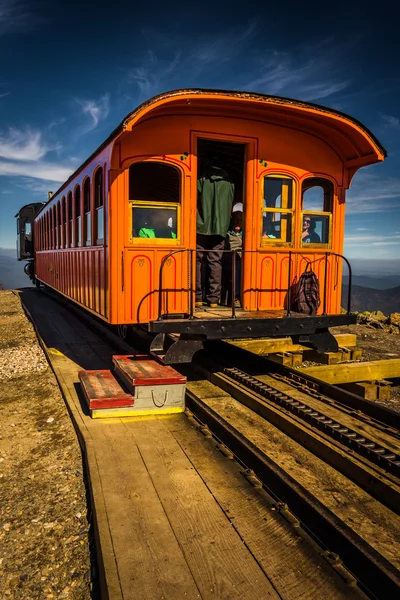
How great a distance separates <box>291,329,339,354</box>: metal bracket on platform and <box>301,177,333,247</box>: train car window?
1.48m

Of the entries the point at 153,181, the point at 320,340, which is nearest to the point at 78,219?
the point at 153,181

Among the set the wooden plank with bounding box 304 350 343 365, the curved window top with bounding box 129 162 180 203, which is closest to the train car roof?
the curved window top with bounding box 129 162 180 203

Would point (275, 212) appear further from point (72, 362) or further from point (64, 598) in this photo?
point (64, 598)

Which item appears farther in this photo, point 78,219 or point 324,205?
point 78,219

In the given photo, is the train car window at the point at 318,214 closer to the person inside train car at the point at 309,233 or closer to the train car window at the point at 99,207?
the person inside train car at the point at 309,233

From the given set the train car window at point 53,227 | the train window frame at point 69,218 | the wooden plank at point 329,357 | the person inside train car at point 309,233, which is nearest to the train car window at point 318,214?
the person inside train car at point 309,233

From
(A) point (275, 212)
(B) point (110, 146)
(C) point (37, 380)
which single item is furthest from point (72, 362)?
(A) point (275, 212)

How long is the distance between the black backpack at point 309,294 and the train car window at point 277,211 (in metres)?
0.64

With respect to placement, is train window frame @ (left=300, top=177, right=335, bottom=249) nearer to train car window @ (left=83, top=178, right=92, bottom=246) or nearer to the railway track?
the railway track

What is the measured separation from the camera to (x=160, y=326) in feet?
17.7

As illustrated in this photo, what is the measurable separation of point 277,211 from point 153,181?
1.90 meters

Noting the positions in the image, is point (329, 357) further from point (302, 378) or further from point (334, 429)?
point (334, 429)

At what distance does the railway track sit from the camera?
2520 millimetres

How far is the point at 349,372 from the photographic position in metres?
6.26
